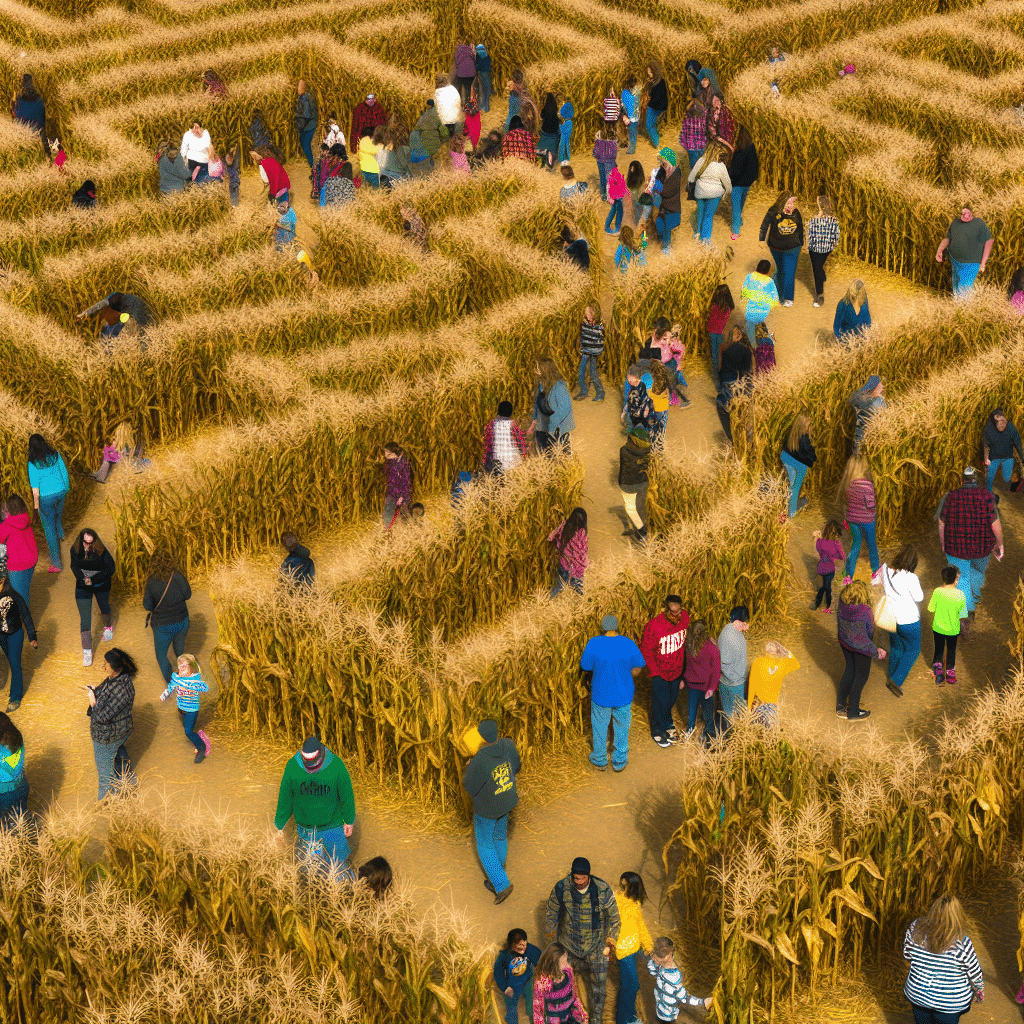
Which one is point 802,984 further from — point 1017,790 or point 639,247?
point 639,247

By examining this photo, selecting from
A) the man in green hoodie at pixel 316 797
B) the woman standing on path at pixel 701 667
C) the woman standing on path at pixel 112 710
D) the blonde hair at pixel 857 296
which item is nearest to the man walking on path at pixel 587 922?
the man in green hoodie at pixel 316 797

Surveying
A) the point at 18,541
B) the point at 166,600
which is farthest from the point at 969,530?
the point at 18,541

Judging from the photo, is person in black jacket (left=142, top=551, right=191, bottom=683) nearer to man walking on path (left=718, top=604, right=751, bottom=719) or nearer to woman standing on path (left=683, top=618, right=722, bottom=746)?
woman standing on path (left=683, top=618, right=722, bottom=746)

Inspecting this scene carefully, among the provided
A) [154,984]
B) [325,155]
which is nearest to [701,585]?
[154,984]

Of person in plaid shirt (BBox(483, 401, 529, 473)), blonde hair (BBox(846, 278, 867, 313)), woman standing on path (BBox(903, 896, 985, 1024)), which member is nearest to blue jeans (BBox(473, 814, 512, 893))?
woman standing on path (BBox(903, 896, 985, 1024))

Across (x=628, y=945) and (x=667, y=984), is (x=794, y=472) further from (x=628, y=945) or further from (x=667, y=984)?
(x=667, y=984)
